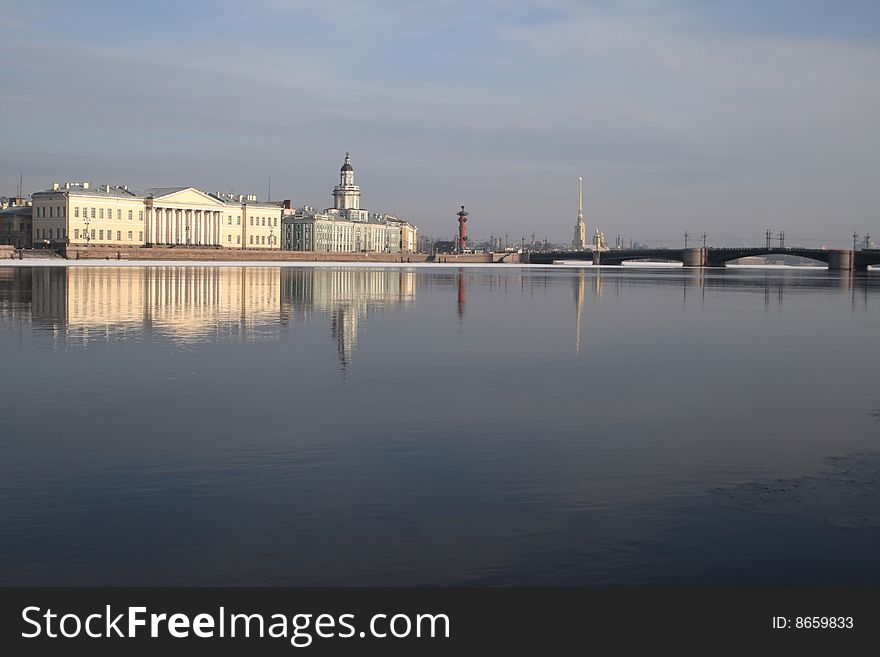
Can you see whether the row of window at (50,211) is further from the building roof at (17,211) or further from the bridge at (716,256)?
the bridge at (716,256)

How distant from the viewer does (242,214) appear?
130000 mm

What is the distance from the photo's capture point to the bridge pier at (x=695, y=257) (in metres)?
127

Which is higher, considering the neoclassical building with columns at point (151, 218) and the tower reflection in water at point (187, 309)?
the neoclassical building with columns at point (151, 218)

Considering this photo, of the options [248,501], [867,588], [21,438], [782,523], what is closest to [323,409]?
[21,438]

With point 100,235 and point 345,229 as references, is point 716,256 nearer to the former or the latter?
point 345,229

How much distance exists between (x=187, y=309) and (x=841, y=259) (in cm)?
9887

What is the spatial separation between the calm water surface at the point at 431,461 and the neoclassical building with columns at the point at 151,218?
280 ft

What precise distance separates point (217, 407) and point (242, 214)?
121 m

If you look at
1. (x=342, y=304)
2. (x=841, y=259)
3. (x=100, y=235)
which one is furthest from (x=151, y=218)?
(x=342, y=304)

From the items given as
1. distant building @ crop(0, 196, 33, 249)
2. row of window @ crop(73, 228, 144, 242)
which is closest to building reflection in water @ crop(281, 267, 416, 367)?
row of window @ crop(73, 228, 144, 242)

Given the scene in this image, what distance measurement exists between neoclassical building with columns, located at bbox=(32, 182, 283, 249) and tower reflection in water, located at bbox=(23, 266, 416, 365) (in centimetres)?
5970

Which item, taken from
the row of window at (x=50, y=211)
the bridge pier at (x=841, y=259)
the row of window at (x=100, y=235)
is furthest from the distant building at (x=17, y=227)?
the bridge pier at (x=841, y=259)

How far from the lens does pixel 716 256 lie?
123m

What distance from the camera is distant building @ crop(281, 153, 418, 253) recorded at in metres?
144
